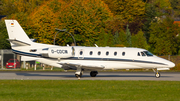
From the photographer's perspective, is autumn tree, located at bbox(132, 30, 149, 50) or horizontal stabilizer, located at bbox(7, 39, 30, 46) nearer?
horizontal stabilizer, located at bbox(7, 39, 30, 46)

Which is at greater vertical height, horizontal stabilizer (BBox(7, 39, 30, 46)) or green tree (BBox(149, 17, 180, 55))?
green tree (BBox(149, 17, 180, 55))

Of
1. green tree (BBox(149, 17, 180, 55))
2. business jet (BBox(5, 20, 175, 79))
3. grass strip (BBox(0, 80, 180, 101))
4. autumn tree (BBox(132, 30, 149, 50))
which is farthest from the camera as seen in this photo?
green tree (BBox(149, 17, 180, 55))

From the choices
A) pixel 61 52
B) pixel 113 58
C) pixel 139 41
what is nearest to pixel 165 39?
pixel 139 41

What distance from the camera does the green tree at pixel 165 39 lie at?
207ft

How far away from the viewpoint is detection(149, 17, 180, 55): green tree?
207ft

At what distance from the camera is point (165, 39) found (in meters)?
64.1

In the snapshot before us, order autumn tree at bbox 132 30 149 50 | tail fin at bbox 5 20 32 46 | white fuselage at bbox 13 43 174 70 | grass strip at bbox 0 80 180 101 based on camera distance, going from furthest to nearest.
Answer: autumn tree at bbox 132 30 149 50 → tail fin at bbox 5 20 32 46 → white fuselage at bbox 13 43 174 70 → grass strip at bbox 0 80 180 101

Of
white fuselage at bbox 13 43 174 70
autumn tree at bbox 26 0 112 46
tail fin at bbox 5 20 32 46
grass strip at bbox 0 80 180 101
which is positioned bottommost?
grass strip at bbox 0 80 180 101

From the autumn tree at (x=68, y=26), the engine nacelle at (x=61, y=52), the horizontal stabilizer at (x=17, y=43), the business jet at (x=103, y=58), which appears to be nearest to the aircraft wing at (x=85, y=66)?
the business jet at (x=103, y=58)

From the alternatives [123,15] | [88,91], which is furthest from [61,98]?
[123,15]

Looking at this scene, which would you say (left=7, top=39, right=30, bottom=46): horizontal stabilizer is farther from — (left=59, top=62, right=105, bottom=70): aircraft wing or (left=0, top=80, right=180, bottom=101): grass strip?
(left=0, top=80, right=180, bottom=101): grass strip

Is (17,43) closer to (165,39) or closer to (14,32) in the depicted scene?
(14,32)

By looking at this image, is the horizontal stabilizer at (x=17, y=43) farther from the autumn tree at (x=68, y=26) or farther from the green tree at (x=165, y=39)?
the green tree at (x=165, y=39)

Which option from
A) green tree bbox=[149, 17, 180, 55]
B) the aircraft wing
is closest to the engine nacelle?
the aircraft wing
